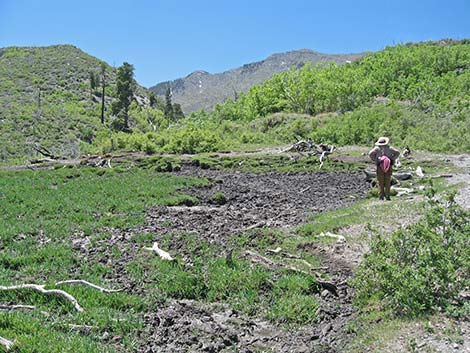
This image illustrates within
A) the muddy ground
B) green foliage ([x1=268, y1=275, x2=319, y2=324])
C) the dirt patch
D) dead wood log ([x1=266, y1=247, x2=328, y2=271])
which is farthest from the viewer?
the dirt patch

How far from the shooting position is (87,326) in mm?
6797

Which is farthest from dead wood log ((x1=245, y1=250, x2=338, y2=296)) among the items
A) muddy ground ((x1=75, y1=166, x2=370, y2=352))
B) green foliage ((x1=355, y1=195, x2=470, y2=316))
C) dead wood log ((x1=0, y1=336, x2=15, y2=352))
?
dead wood log ((x1=0, y1=336, x2=15, y2=352))

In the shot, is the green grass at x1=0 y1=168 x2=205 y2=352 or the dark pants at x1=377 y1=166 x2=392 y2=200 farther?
the dark pants at x1=377 y1=166 x2=392 y2=200

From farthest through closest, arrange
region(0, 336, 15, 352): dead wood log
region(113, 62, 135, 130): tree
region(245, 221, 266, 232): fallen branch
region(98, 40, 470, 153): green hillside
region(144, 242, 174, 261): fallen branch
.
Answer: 1. region(113, 62, 135, 130): tree
2. region(98, 40, 470, 153): green hillside
3. region(245, 221, 266, 232): fallen branch
4. region(144, 242, 174, 261): fallen branch
5. region(0, 336, 15, 352): dead wood log

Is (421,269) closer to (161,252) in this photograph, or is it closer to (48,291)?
(48,291)

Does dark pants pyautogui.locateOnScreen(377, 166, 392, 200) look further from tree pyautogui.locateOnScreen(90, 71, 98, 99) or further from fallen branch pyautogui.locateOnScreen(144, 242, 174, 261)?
tree pyautogui.locateOnScreen(90, 71, 98, 99)

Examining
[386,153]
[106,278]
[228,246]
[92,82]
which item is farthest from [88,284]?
[92,82]

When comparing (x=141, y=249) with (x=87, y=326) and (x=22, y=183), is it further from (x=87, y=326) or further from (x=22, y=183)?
(x=22, y=183)

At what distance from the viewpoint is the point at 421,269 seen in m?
6.72

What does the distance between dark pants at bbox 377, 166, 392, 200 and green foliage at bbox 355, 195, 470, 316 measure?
7.48 m

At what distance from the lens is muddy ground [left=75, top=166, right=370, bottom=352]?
22.3ft

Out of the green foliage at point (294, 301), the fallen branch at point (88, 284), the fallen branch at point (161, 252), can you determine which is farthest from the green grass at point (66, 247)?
the green foliage at point (294, 301)

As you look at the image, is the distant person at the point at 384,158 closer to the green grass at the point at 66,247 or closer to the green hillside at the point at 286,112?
the green grass at the point at 66,247

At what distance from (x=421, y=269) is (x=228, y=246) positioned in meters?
5.77
